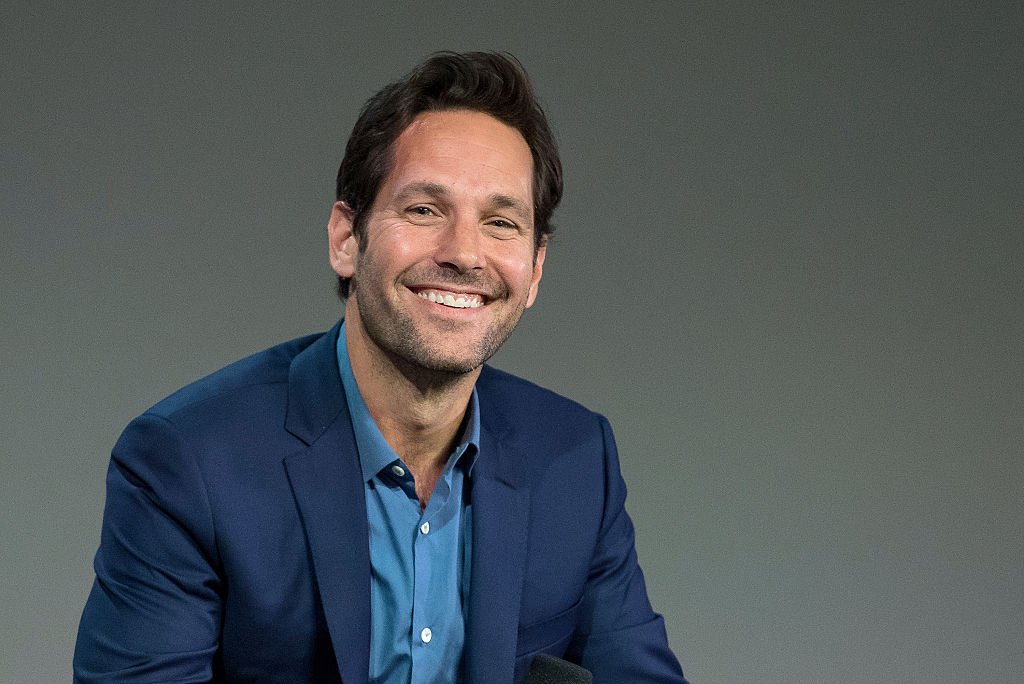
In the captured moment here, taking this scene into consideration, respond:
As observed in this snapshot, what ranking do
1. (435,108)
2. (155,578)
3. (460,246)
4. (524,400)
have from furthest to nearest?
(524,400) < (435,108) < (460,246) < (155,578)

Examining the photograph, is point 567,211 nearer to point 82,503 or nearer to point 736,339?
point 736,339

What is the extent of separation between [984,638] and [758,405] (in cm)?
81

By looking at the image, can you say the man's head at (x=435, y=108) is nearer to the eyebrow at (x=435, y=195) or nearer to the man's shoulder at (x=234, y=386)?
the eyebrow at (x=435, y=195)

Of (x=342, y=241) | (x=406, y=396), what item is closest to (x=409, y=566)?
(x=406, y=396)

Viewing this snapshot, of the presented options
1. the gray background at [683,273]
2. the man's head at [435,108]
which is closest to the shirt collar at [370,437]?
the man's head at [435,108]

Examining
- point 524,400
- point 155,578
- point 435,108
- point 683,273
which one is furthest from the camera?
point 683,273

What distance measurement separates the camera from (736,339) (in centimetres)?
315

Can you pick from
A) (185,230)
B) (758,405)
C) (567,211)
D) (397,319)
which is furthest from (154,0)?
(758,405)

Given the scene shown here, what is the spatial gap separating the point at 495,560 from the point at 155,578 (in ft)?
1.49

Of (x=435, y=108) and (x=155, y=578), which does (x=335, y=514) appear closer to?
(x=155, y=578)

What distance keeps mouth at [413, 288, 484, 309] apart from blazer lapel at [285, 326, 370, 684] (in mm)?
192

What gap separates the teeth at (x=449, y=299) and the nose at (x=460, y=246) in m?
0.04

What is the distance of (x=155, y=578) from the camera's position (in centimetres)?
169

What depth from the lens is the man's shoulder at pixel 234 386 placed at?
1.79 metres
